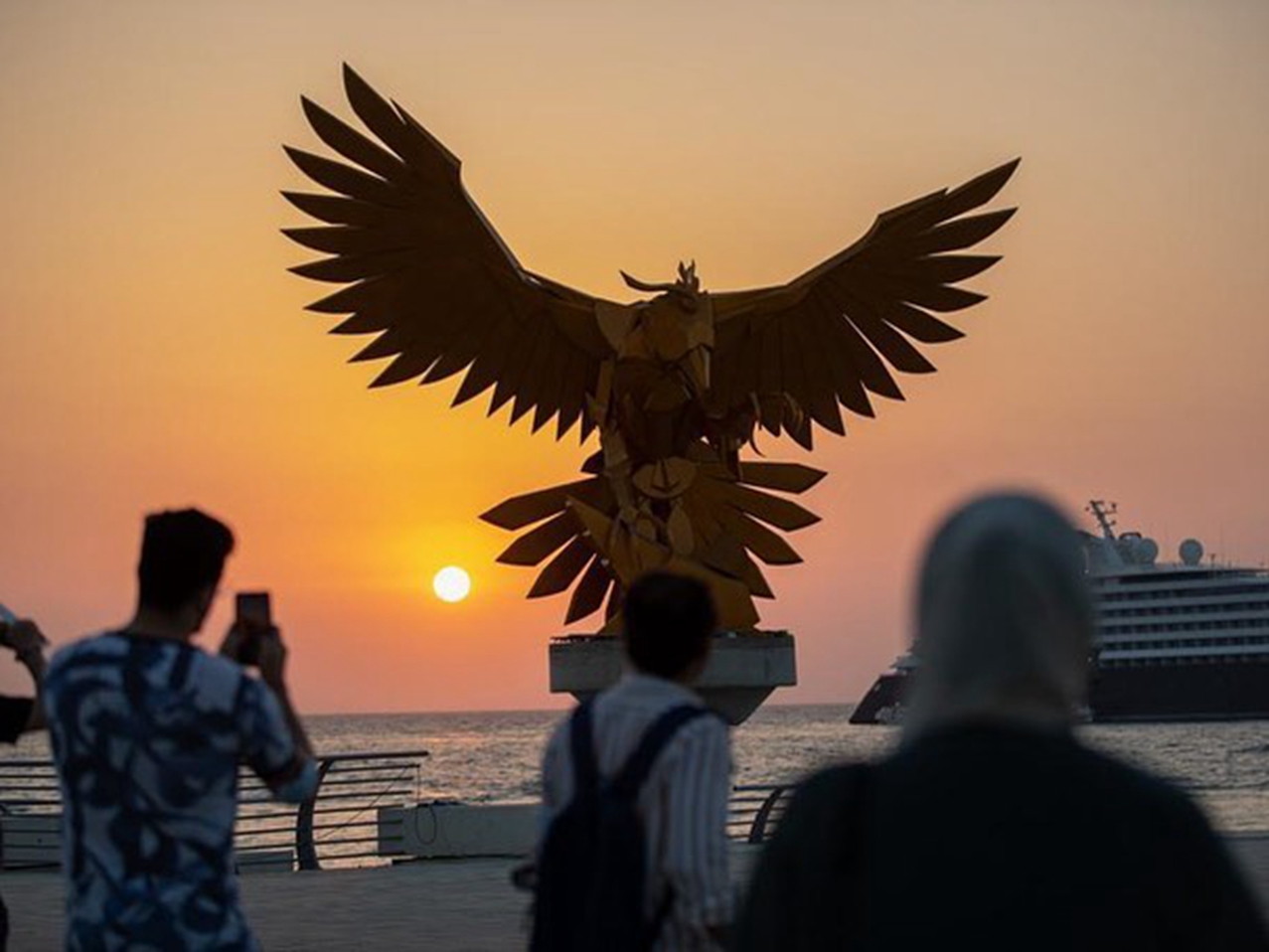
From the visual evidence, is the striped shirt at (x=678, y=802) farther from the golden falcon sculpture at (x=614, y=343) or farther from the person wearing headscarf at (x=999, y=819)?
the golden falcon sculpture at (x=614, y=343)

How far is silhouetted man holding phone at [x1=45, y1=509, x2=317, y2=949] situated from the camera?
4059mm

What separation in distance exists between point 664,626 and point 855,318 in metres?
12.1

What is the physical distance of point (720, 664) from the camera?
50.2ft

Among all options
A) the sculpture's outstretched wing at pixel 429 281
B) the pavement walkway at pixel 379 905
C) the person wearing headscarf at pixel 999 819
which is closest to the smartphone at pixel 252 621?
the person wearing headscarf at pixel 999 819

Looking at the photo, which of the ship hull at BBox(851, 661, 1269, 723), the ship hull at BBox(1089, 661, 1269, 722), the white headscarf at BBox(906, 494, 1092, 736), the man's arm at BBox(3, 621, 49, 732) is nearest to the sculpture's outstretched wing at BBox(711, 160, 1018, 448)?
the man's arm at BBox(3, 621, 49, 732)

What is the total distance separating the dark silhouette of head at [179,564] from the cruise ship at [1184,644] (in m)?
86.2

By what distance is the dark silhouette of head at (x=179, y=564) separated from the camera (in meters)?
4.21

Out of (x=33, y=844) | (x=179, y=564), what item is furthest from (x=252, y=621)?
(x=33, y=844)

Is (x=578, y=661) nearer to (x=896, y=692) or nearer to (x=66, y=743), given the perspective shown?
(x=66, y=743)

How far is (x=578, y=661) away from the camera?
15.4m

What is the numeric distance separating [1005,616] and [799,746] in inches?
3994

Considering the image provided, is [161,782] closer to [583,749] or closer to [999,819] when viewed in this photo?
[583,749]

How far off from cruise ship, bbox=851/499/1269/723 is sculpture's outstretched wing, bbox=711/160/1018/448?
7383 centimetres

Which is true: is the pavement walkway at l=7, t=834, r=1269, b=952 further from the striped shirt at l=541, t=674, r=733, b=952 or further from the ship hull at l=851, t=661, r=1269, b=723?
the ship hull at l=851, t=661, r=1269, b=723
